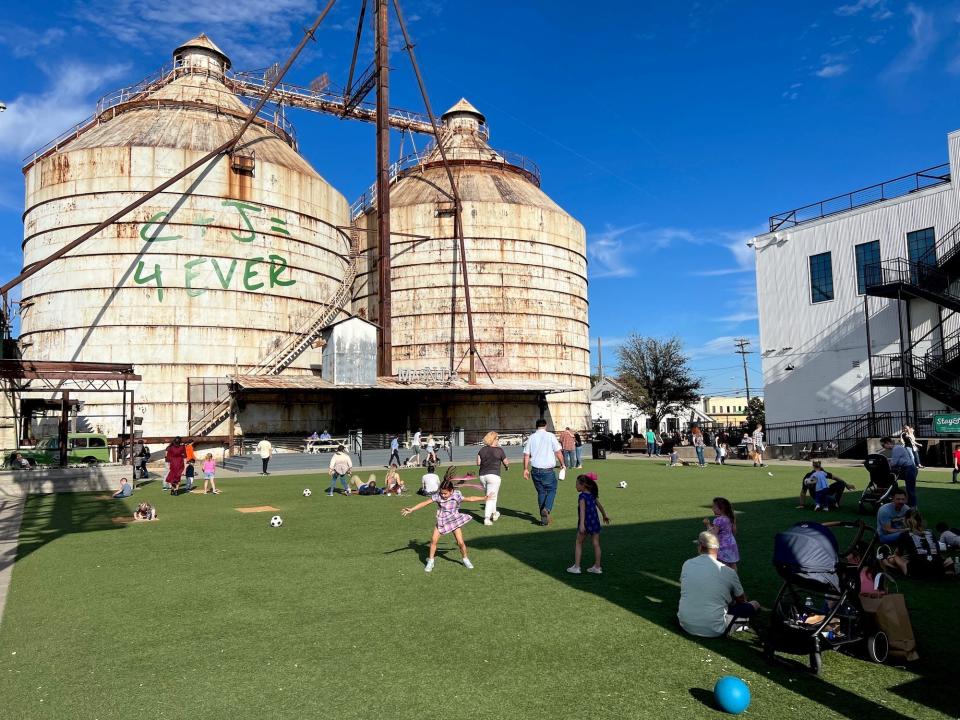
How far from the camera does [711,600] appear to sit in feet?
21.7

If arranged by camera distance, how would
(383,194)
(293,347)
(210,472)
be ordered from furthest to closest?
(383,194)
(293,347)
(210,472)

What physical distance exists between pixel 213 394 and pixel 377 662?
33695 mm

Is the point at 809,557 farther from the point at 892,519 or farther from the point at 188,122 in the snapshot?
the point at 188,122

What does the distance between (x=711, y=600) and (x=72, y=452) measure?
2976 cm

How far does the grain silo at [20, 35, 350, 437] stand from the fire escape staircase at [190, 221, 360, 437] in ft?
1.04

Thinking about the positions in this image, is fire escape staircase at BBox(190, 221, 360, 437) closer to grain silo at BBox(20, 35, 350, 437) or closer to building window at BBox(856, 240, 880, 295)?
grain silo at BBox(20, 35, 350, 437)

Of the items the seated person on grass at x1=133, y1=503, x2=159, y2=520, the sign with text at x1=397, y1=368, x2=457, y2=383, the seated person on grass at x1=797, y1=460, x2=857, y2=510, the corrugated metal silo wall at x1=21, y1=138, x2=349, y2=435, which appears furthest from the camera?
the sign with text at x1=397, y1=368, x2=457, y2=383

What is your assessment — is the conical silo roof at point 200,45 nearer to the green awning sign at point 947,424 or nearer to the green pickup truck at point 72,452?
the green pickup truck at point 72,452

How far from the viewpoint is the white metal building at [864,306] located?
29859mm

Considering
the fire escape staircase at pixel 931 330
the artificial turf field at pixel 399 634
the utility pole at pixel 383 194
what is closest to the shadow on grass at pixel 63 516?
the artificial turf field at pixel 399 634

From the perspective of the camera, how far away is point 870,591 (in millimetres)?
6168

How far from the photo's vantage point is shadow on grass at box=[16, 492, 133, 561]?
44.0 ft

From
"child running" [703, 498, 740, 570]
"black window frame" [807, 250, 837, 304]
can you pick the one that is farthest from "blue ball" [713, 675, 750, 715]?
"black window frame" [807, 250, 837, 304]

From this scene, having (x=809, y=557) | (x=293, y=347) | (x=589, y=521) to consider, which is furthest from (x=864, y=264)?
(x=809, y=557)
